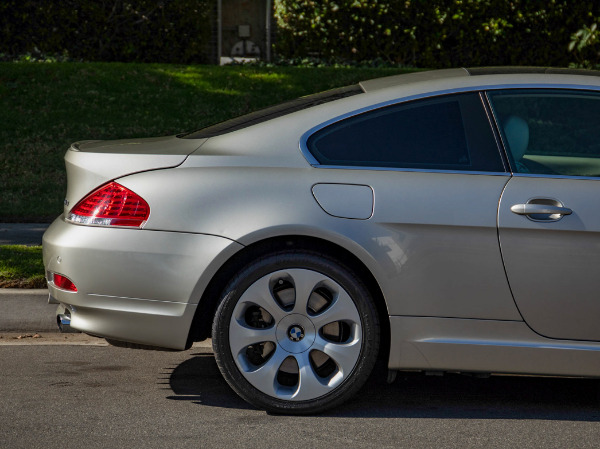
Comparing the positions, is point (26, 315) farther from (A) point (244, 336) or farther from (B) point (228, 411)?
(A) point (244, 336)

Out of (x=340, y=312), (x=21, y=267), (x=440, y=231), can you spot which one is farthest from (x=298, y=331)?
(x=21, y=267)

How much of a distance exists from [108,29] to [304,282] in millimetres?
9477

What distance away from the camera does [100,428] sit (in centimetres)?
429

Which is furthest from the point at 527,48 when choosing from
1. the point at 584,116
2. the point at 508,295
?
the point at 508,295

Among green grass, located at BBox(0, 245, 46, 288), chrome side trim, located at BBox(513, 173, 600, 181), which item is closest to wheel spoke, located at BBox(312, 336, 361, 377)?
chrome side trim, located at BBox(513, 173, 600, 181)

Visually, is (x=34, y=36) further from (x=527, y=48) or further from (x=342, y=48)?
(x=527, y=48)

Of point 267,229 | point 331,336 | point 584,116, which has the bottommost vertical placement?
point 331,336

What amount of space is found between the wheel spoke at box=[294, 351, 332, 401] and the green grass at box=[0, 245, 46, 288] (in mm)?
2552

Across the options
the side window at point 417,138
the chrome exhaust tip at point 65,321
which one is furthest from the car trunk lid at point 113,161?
the side window at point 417,138

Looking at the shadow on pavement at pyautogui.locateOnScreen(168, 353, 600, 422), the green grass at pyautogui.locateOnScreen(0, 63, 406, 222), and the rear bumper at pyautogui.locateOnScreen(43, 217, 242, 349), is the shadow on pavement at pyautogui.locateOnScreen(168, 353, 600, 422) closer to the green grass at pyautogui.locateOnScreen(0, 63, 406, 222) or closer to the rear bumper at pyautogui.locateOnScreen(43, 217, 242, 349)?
the rear bumper at pyautogui.locateOnScreen(43, 217, 242, 349)

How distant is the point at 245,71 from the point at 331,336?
8379mm

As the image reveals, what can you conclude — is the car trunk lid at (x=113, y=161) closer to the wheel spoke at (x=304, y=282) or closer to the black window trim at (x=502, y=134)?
the wheel spoke at (x=304, y=282)

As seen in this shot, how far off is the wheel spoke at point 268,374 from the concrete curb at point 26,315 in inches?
75.7

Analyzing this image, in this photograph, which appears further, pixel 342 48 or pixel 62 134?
pixel 342 48
